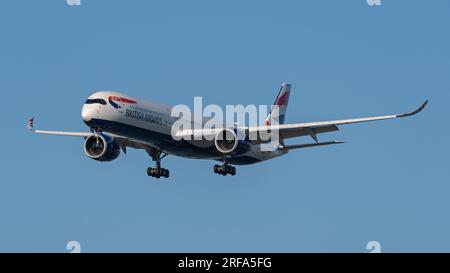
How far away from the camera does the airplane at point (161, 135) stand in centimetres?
6925

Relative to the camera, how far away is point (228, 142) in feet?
241

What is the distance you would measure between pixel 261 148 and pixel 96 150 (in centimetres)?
1332

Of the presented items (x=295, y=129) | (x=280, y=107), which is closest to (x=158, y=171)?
(x=295, y=129)

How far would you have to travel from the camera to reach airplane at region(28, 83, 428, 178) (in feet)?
227

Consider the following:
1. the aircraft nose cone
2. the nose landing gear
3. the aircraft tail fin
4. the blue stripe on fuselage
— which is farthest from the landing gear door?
the aircraft tail fin

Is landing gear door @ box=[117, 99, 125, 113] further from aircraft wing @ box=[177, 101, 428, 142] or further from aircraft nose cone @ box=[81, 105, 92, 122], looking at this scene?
aircraft wing @ box=[177, 101, 428, 142]

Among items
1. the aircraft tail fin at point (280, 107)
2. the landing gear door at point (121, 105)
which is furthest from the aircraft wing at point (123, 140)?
the aircraft tail fin at point (280, 107)

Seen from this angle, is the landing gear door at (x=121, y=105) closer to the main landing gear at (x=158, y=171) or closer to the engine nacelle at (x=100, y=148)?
the engine nacelle at (x=100, y=148)

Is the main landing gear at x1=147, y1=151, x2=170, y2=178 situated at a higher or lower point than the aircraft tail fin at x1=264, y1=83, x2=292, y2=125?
lower

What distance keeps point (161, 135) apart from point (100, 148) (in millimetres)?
5208

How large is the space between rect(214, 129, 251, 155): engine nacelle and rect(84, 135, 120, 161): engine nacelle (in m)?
7.64
